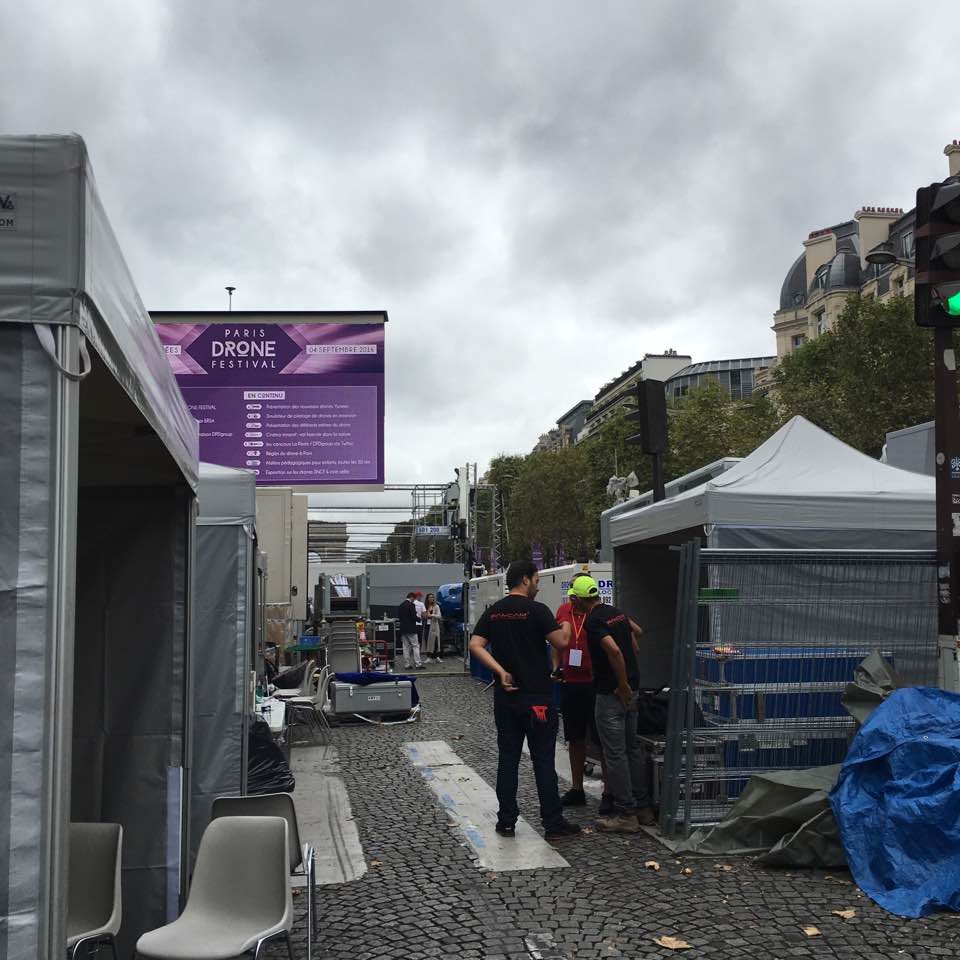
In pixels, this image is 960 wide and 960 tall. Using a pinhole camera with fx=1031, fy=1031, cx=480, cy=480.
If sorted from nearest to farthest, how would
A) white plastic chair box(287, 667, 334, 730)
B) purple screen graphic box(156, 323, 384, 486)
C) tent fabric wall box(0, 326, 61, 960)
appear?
tent fabric wall box(0, 326, 61, 960) → white plastic chair box(287, 667, 334, 730) → purple screen graphic box(156, 323, 384, 486)

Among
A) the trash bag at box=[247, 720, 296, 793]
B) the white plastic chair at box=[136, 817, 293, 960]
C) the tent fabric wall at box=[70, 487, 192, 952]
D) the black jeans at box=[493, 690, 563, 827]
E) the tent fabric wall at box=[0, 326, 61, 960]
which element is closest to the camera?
the tent fabric wall at box=[0, 326, 61, 960]

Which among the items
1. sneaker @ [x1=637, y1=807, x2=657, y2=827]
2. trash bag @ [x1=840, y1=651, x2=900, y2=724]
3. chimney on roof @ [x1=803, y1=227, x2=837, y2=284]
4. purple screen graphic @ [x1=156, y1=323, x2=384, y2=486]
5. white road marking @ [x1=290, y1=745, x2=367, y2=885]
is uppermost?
chimney on roof @ [x1=803, y1=227, x2=837, y2=284]

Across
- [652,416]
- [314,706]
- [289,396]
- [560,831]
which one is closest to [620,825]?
[560,831]

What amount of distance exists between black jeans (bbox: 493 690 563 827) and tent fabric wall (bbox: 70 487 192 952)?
108 inches

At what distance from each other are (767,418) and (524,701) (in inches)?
1453

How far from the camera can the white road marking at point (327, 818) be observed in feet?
22.2

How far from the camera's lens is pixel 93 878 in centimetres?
421

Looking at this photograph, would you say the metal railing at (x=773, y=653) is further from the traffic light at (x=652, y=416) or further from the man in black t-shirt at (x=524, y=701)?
the traffic light at (x=652, y=416)

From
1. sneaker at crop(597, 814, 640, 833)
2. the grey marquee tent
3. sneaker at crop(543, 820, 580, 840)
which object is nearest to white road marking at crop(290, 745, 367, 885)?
sneaker at crop(543, 820, 580, 840)

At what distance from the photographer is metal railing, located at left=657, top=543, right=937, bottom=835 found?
7125 mm

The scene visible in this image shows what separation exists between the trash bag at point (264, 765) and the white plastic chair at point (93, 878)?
153 inches

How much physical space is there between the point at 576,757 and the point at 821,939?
3.37 metres

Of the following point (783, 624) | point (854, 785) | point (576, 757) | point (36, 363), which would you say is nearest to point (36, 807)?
point (36, 363)

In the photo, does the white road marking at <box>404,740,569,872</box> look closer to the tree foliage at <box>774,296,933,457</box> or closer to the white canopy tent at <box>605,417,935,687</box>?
the white canopy tent at <box>605,417,935,687</box>
